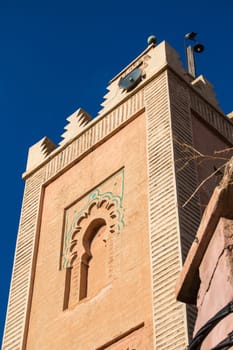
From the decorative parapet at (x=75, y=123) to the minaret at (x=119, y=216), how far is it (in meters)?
0.02

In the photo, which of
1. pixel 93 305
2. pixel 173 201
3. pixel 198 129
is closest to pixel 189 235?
pixel 173 201

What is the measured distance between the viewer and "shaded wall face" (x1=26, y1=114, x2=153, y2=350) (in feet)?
22.1

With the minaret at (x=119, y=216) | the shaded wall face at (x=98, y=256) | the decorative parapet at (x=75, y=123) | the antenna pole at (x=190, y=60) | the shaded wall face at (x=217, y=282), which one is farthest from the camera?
the antenna pole at (x=190, y=60)

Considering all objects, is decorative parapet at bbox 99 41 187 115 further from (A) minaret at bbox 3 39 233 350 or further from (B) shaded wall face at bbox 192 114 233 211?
(B) shaded wall face at bbox 192 114 233 211

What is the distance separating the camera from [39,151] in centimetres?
1052

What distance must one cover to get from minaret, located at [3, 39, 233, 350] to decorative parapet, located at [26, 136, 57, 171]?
22 millimetres

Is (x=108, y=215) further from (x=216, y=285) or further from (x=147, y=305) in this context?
(x=216, y=285)

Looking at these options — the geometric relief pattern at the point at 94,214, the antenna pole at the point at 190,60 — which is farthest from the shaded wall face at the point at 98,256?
the antenna pole at the point at 190,60

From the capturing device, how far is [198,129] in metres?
8.88

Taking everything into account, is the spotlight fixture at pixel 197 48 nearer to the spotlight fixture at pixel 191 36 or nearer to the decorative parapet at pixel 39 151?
the spotlight fixture at pixel 191 36

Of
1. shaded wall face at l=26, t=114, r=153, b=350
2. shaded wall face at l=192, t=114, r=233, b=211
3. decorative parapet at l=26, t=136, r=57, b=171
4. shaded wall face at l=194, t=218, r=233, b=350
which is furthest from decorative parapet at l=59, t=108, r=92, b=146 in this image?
shaded wall face at l=194, t=218, r=233, b=350

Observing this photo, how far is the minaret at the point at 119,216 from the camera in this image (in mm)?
6625

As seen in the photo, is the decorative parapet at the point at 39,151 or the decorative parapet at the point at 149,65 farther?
the decorative parapet at the point at 39,151

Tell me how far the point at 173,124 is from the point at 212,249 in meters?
5.67
